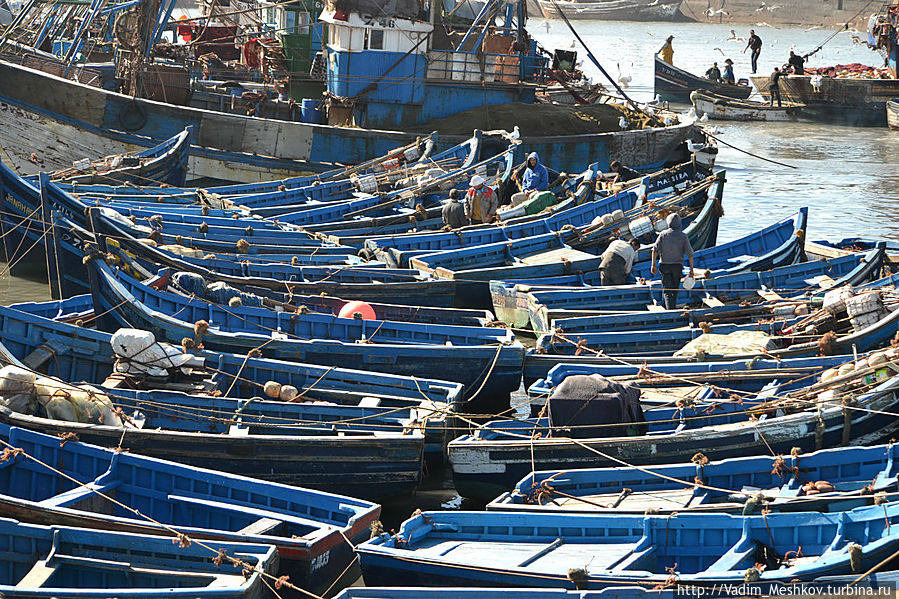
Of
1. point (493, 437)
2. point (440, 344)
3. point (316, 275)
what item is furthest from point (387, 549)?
point (316, 275)

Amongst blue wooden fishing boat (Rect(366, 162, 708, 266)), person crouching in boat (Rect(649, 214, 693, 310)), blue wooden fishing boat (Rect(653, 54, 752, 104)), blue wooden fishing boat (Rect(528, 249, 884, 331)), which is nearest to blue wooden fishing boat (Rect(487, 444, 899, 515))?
blue wooden fishing boat (Rect(528, 249, 884, 331))

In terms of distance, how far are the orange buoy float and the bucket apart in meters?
11.9

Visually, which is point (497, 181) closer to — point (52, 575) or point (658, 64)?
point (52, 575)

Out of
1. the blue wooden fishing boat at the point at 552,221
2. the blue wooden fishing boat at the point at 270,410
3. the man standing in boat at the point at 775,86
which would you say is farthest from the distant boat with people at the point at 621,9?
the blue wooden fishing boat at the point at 270,410

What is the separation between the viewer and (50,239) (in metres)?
18.5

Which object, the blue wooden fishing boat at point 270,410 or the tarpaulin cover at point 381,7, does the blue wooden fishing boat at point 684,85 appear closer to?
the tarpaulin cover at point 381,7

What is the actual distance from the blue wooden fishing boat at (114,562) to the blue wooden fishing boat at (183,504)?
207mm

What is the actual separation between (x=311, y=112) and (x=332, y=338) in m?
12.7

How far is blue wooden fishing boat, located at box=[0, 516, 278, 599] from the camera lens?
9070 mm

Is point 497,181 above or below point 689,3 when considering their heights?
below

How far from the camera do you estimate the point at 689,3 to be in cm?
12112

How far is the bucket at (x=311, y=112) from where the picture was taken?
26359 mm

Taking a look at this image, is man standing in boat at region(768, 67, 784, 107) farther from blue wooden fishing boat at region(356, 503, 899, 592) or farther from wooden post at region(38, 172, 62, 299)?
blue wooden fishing boat at region(356, 503, 899, 592)

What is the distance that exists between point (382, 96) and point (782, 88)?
2717 centimetres
